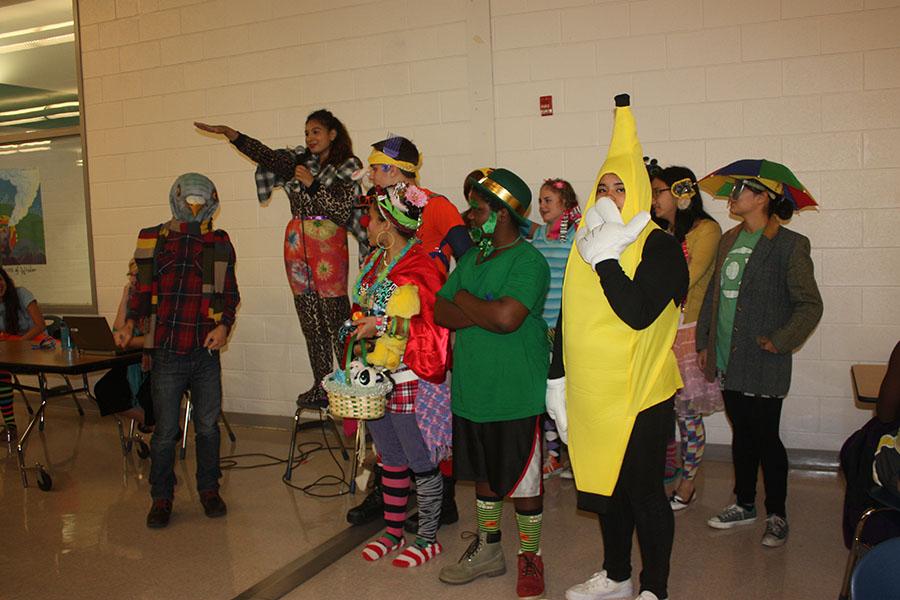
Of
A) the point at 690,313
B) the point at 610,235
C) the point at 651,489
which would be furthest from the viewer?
the point at 690,313

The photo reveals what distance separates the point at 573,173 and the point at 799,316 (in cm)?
182

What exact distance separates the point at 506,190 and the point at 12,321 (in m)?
4.08

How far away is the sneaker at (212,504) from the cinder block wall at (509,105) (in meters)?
1.71

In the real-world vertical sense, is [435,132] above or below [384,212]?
above

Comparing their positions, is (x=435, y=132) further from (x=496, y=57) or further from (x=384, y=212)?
(x=384, y=212)

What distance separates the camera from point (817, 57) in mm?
3949

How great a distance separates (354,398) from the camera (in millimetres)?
2730

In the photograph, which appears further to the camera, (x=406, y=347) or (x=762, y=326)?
(x=762, y=326)

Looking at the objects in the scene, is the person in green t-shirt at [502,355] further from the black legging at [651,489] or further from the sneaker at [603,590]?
the black legging at [651,489]

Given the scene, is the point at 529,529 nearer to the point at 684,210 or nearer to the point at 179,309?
the point at 684,210

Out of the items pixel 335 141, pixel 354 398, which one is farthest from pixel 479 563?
pixel 335 141

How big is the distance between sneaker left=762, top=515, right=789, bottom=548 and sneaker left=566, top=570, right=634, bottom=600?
0.79 m

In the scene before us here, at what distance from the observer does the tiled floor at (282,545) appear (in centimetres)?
287

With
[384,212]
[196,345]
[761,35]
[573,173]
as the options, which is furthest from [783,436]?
[196,345]
